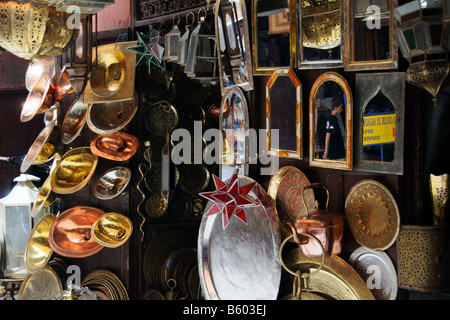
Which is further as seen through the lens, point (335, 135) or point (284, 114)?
point (284, 114)

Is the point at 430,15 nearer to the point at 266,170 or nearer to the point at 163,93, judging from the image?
the point at 266,170

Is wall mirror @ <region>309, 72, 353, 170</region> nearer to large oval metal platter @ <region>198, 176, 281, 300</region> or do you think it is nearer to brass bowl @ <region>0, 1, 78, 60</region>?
large oval metal platter @ <region>198, 176, 281, 300</region>

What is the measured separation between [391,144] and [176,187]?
Answer: 1.90 meters

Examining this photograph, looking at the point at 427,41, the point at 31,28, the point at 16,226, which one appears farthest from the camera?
the point at 16,226

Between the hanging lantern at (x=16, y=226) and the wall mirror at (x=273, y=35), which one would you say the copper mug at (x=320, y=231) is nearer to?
the wall mirror at (x=273, y=35)

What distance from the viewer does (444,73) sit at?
2.02m

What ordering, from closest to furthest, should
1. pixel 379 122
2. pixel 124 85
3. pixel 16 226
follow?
1. pixel 379 122
2. pixel 124 85
3. pixel 16 226

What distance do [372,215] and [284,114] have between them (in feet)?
1.98

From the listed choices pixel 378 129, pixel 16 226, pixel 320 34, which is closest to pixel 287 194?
pixel 378 129

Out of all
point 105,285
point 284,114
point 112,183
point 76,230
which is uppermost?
point 284,114

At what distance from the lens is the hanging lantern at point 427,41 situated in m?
2.01

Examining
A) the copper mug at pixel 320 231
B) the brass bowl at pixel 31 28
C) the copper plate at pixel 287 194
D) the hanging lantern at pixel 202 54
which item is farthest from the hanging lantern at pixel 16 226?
the copper mug at pixel 320 231

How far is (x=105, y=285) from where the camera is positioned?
3646 mm

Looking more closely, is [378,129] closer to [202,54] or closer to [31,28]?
[202,54]
